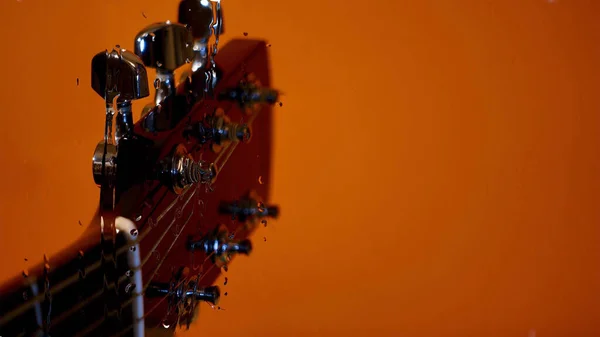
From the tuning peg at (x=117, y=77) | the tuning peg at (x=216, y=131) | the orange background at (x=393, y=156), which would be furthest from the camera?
the orange background at (x=393, y=156)

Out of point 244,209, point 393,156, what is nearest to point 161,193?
point 244,209

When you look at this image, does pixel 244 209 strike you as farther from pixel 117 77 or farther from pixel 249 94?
pixel 117 77

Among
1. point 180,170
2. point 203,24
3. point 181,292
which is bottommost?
point 181,292

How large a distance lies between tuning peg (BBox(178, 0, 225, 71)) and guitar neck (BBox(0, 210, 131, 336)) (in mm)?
227

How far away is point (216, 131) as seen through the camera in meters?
0.51

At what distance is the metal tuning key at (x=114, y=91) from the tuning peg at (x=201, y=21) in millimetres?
169

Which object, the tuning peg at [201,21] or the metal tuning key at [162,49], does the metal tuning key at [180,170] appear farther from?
the tuning peg at [201,21]

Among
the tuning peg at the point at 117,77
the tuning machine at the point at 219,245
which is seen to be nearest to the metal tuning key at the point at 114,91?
the tuning peg at the point at 117,77

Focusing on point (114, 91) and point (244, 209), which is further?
point (244, 209)

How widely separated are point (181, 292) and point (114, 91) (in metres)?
0.19

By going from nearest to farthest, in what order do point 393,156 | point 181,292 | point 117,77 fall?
1. point 117,77
2. point 181,292
3. point 393,156

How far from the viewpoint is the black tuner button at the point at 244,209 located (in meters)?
0.57

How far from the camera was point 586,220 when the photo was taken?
1096 mm

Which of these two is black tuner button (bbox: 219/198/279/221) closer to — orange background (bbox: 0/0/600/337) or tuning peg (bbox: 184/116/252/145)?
tuning peg (bbox: 184/116/252/145)
